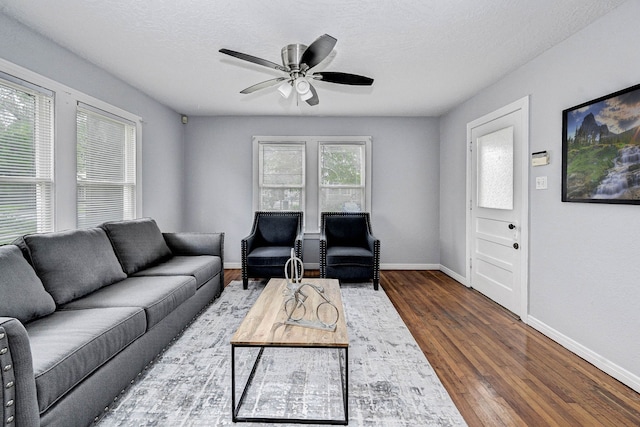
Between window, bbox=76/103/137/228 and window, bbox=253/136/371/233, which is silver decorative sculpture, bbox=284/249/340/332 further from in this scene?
window, bbox=253/136/371/233

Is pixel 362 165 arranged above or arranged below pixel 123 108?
below

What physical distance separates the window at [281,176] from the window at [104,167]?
1.87 meters

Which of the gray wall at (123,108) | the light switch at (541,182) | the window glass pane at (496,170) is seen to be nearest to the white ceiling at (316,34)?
the gray wall at (123,108)

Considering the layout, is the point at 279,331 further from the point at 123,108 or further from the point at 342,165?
the point at 342,165

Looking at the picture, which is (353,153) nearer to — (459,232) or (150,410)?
(459,232)

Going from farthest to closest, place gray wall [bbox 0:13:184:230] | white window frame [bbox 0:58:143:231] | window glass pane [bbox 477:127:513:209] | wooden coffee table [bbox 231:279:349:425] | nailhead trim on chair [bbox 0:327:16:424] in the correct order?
1. window glass pane [bbox 477:127:513:209]
2. white window frame [bbox 0:58:143:231]
3. gray wall [bbox 0:13:184:230]
4. wooden coffee table [bbox 231:279:349:425]
5. nailhead trim on chair [bbox 0:327:16:424]

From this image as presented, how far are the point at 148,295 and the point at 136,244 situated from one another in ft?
3.28

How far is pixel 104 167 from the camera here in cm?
347

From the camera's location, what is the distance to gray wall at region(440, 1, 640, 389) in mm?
2125

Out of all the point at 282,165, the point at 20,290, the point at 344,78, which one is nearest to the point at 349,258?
the point at 282,165

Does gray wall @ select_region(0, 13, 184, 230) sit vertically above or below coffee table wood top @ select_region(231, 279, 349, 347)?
above

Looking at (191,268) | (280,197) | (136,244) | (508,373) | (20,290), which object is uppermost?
(280,197)

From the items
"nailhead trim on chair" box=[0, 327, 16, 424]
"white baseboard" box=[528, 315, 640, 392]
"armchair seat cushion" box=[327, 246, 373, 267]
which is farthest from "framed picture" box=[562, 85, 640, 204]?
"nailhead trim on chair" box=[0, 327, 16, 424]

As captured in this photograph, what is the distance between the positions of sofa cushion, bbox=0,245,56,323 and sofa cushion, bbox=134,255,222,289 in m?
1.02
